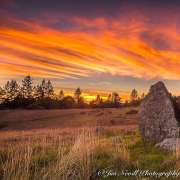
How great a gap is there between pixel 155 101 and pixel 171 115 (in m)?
1.07

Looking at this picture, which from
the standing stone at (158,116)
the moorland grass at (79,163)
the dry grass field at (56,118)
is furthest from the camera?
the dry grass field at (56,118)

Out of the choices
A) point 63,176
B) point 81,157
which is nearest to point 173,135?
point 81,157

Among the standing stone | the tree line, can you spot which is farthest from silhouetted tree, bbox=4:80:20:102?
the standing stone

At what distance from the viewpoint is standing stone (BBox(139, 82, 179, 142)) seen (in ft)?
47.9

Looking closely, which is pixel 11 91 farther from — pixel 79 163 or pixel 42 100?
pixel 79 163

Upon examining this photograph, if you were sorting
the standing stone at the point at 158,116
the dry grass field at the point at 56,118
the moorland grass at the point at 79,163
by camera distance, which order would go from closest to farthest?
the moorland grass at the point at 79,163 < the standing stone at the point at 158,116 < the dry grass field at the point at 56,118

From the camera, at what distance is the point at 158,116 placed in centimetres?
1501

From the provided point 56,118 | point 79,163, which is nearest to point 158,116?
point 79,163

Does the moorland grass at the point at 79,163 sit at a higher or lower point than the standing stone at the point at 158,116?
lower

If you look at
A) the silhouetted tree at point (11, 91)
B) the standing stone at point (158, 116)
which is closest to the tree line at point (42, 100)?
the silhouetted tree at point (11, 91)

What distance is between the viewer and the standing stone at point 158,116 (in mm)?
14590

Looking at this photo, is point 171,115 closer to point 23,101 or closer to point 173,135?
point 173,135

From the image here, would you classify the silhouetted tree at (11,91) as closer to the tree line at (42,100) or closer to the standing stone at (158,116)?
the tree line at (42,100)

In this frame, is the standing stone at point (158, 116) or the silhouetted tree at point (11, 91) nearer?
the standing stone at point (158, 116)
